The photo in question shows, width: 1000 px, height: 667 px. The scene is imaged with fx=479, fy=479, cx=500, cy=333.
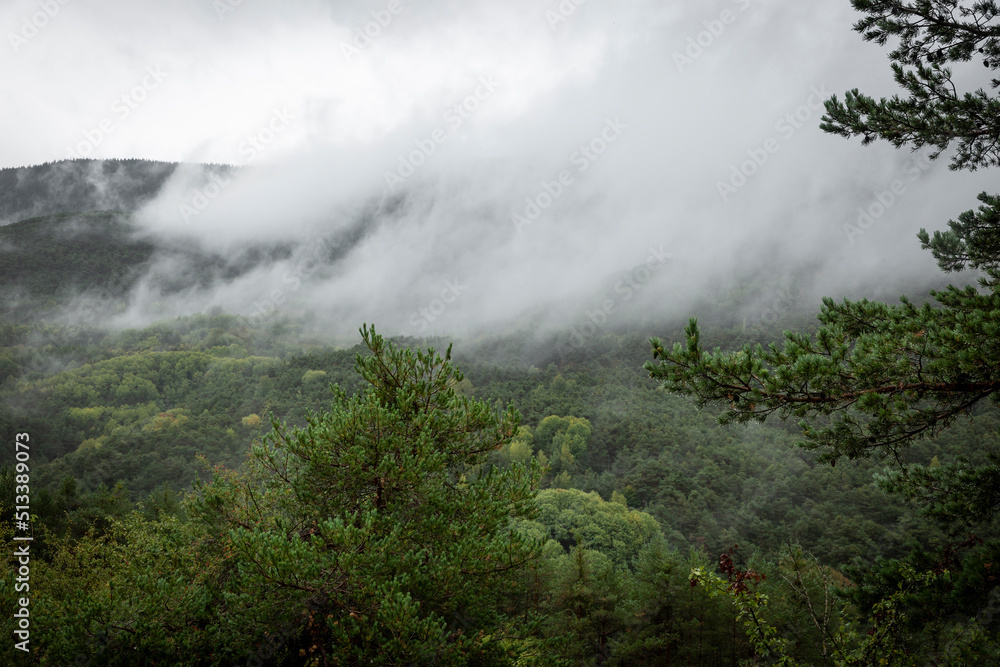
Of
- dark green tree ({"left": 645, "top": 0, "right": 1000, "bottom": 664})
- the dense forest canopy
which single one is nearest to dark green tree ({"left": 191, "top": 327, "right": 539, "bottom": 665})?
the dense forest canopy

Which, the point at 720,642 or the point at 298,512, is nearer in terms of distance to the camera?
the point at 298,512

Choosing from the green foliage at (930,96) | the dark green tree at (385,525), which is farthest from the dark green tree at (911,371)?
the dark green tree at (385,525)

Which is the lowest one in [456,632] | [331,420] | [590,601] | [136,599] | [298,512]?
[590,601]

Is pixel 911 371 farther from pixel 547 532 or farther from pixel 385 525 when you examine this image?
pixel 385 525

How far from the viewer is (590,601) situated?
20.9m

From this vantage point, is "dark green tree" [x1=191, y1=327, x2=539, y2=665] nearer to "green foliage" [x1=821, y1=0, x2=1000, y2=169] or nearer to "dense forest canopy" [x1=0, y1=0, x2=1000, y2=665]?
"dense forest canopy" [x1=0, y1=0, x2=1000, y2=665]

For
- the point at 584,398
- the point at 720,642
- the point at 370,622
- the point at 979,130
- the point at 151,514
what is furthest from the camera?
the point at 584,398

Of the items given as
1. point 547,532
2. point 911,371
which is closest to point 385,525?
point 547,532

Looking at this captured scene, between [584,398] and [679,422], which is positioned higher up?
[584,398]

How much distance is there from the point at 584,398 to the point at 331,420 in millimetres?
103570

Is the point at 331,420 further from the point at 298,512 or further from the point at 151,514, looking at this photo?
the point at 151,514

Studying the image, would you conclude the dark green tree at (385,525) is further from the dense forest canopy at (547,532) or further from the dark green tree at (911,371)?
the dark green tree at (911,371)

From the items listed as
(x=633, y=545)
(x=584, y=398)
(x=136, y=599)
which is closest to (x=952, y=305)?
(x=136, y=599)

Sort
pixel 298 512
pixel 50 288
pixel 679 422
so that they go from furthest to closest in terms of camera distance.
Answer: pixel 50 288, pixel 679 422, pixel 298 512
